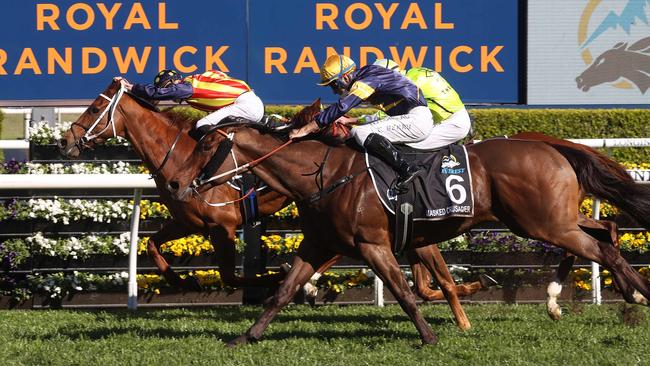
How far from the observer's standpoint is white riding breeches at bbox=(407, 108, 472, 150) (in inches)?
220

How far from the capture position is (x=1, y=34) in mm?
9547

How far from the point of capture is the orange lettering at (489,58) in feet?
32.1

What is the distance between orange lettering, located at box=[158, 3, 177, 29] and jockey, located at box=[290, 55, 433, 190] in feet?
14.5

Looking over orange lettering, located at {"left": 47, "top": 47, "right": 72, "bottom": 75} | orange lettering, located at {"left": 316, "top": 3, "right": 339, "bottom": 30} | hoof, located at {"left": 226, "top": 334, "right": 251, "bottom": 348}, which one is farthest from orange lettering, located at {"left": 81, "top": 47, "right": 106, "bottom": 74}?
hoof, located at {"left": 226, "top": 334, "right": 251, "bottom": 348}

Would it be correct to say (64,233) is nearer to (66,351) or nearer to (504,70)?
(66,351)

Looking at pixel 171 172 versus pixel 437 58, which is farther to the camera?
pixel 437 58

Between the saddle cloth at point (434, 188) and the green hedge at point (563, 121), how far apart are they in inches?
163

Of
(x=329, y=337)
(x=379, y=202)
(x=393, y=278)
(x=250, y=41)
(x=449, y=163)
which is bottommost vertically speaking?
(x=329, y=337)

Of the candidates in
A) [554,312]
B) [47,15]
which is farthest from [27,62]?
[554,312]

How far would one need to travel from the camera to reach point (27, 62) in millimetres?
9648

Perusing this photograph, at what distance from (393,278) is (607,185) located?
1330mm

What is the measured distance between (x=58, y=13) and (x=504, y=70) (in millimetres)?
4331

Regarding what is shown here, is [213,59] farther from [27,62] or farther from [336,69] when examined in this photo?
[336,69]

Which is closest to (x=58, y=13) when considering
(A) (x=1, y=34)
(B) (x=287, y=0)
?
(A) (x=1, y=34)
